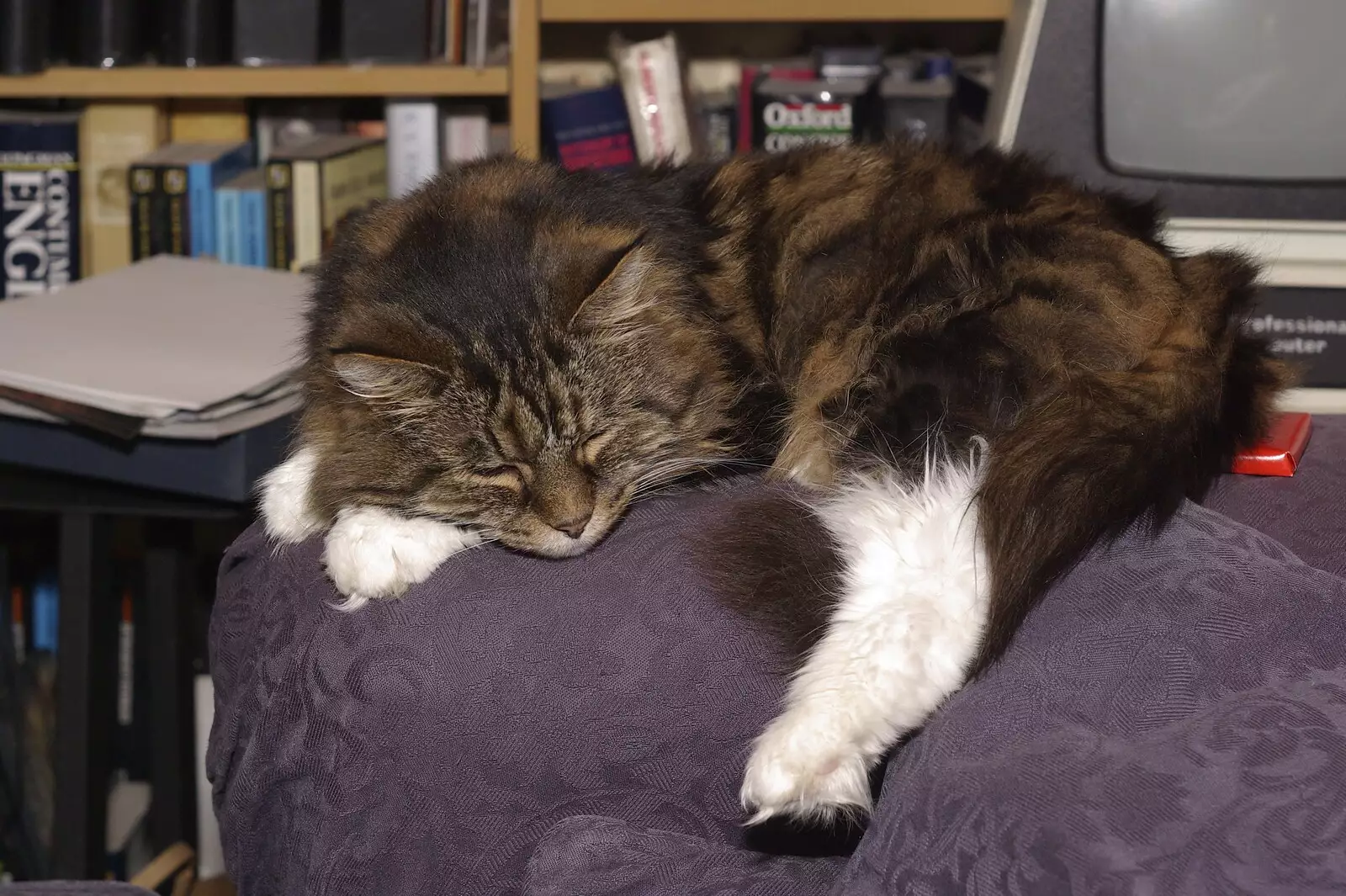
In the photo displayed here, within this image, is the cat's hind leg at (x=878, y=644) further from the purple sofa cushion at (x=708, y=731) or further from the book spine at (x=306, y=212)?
the book spine at (x=306, y=212)

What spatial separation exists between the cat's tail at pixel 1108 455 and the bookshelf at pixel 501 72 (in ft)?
3.04

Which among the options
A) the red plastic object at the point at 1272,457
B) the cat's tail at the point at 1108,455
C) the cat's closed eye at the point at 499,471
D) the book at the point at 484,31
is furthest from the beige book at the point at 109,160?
the red plastic object at the point at 1272,457

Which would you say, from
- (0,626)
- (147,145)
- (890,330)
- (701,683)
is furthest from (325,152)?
(701,683)

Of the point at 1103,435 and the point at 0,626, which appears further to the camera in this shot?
the point at 0,626

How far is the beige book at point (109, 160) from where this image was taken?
2064mm

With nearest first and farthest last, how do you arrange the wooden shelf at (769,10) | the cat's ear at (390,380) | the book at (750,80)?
the cat's ear at (390,380) → the wooden shelf at (769,10) → the book at (750,80)

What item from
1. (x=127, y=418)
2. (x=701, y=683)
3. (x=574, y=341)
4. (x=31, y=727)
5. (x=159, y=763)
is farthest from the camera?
(x=31, y=727)

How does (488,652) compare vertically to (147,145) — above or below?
below

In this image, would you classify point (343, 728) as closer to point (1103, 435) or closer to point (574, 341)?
point (574, 341)

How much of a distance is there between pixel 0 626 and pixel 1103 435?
69.9 inches

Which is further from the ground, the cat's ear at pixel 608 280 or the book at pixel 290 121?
the book at pixel 290 121

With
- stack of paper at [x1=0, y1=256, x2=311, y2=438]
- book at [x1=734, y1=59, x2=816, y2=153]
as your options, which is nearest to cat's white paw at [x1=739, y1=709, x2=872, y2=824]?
stack of paper at [x1=0, y1=256, x2=311, y2=438]

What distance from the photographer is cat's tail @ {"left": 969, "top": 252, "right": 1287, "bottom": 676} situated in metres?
0.90

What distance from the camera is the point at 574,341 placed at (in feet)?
3.67
